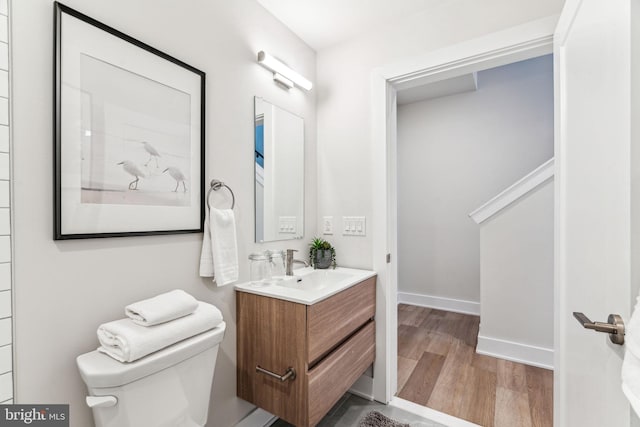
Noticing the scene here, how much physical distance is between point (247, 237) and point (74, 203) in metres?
0.78

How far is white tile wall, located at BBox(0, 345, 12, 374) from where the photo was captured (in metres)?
0.84

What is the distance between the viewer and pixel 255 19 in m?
1.68

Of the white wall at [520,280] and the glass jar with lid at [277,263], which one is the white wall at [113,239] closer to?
the glass jar with lid at [277,263]

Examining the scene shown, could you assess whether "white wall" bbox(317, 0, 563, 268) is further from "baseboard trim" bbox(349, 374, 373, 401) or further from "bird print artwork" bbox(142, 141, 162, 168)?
"bird print artwork" bbox(142, 141, 162, 168)

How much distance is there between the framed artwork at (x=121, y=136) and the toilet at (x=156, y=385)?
0.44 meters

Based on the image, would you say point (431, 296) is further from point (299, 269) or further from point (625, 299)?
point (625, 299)

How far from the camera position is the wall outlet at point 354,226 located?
6.48 feet

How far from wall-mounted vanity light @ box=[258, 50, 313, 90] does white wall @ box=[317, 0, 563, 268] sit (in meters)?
0.26

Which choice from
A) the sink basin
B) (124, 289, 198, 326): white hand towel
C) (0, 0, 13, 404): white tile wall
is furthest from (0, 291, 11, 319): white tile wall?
the sink basin

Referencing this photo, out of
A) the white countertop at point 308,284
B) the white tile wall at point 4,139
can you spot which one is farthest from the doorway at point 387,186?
the white tile wall at point 4,139

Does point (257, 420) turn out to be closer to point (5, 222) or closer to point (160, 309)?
point (160, 309)

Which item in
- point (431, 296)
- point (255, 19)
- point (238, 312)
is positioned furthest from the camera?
point (431, 296)

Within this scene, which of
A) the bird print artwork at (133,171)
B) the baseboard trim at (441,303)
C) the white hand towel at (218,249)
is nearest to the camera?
the bird print artwork at (133,171)

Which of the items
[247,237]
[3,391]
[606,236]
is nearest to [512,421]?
[606,236]
